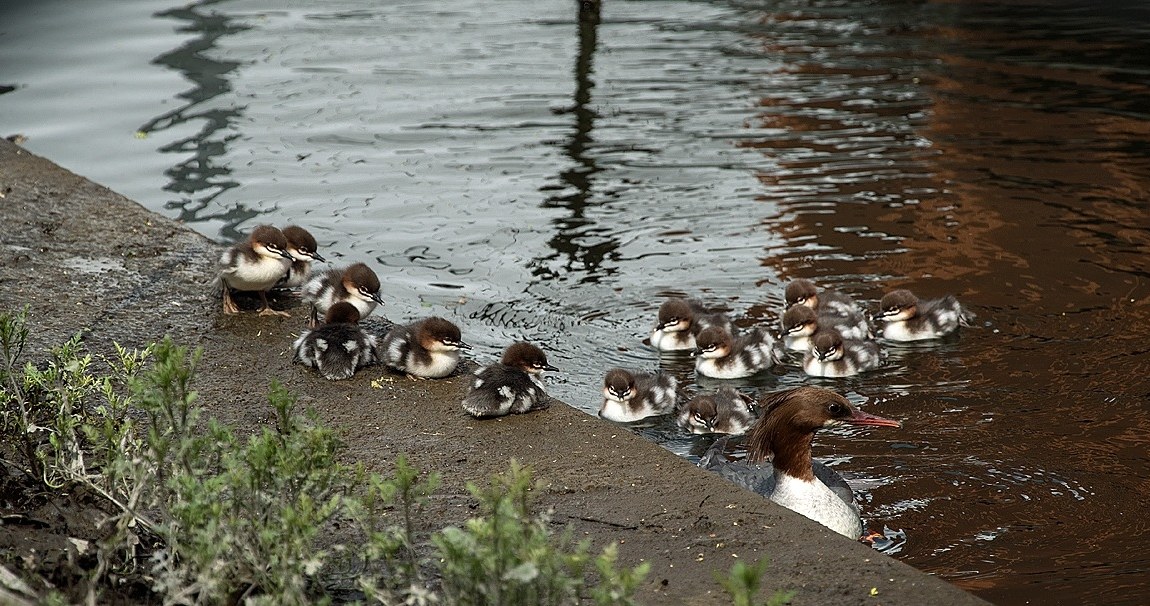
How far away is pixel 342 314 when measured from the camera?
17.2ft

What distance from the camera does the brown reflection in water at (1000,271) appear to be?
4.62 m

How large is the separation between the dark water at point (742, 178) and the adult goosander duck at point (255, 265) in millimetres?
1241

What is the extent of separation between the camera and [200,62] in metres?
12.5

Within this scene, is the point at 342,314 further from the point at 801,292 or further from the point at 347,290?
the point at 801,292

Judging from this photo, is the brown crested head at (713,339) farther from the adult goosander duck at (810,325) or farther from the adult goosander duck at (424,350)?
the adult goosander duck at (424,350)

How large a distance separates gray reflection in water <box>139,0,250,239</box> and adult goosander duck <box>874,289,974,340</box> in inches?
160

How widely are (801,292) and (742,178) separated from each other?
102 inches

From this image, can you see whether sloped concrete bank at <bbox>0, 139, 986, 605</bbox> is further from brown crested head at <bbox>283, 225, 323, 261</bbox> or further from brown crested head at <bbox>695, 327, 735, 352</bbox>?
brown crested head at <bbox>695, 327, 735, 352</bbox>

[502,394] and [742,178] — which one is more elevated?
[502,394]

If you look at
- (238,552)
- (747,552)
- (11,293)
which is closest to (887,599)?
(747,552)

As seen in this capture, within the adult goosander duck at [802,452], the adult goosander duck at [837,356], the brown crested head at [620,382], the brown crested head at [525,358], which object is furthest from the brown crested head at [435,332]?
the adult goosander duck at [837,356]

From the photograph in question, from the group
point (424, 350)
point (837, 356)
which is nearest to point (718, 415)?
point (837, 356)

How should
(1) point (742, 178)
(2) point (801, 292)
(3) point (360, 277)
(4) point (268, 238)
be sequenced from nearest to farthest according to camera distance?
(4) point (268, 238) → (3) point (360, 277) → (2) point (801, 292) → (1) point (742, 178)

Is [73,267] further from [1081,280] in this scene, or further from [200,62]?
[200,62]
